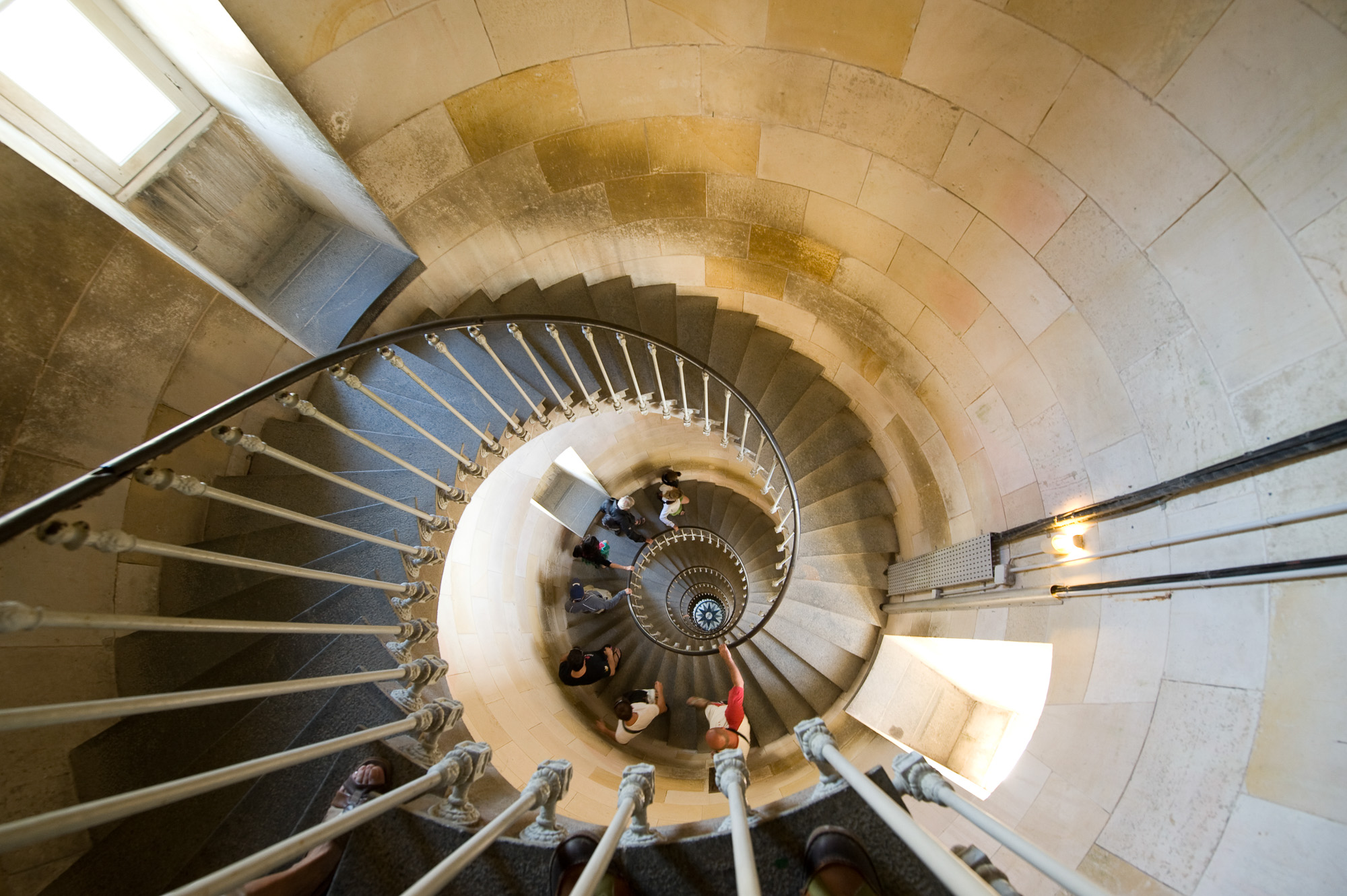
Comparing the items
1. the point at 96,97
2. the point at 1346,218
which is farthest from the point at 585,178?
the point at 1346,218

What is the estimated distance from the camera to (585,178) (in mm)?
3545

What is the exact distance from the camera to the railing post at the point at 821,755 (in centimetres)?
177

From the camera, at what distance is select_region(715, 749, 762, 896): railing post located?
128 centimetres

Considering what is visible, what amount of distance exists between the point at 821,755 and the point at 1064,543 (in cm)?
198

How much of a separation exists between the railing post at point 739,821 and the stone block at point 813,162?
3.09 meters

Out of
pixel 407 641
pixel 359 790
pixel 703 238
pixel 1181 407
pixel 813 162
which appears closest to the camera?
pixel 359 790

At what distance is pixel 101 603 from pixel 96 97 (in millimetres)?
2696

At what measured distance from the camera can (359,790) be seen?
2.10 meters

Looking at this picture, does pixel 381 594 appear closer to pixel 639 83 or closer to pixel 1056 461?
pixel 639 83

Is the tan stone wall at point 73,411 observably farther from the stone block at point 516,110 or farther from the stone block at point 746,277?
the stone block at point 746,277

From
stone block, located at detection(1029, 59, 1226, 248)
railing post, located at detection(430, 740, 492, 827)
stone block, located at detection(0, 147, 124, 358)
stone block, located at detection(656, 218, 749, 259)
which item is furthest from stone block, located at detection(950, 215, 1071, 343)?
stone block, located at detection(0, 147, 124, 358)

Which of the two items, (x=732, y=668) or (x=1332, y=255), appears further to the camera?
(x=732, y=668)

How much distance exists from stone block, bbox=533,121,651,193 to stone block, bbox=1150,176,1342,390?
9.15 ft

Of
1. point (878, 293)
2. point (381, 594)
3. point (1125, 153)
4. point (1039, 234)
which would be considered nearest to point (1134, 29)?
point (1125, 153)
